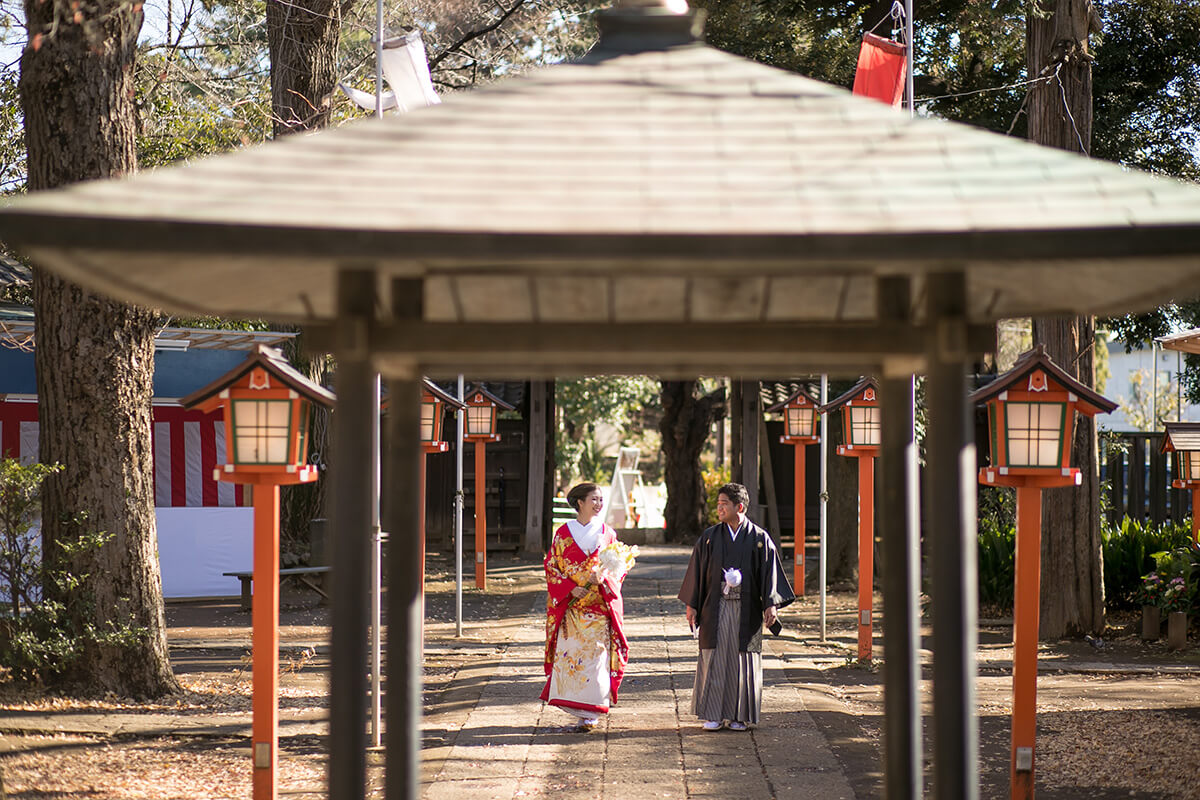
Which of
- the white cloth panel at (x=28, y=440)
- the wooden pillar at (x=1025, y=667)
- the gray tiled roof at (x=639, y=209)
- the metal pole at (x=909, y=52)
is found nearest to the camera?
the gray tiled roof at (x=639, y=209)

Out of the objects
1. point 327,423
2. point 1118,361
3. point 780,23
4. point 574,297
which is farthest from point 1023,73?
point 1118,361

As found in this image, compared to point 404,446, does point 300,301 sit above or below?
above

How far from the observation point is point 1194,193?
9.07 ft

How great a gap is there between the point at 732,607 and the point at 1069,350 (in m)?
5.51

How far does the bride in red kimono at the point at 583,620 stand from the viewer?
7.65 m

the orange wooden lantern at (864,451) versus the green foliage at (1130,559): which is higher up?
the orange wooden lantern at (864,451)

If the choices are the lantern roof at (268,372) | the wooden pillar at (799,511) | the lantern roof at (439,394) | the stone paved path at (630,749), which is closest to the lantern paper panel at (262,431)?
the lantern roof at (268,372)

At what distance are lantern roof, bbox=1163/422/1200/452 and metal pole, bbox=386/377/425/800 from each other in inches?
408

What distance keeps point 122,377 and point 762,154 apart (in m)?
6.43

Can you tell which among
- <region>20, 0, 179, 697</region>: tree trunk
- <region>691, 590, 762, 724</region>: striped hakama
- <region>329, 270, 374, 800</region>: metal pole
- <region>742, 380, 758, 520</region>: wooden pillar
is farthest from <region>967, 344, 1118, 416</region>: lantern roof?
<region>742, 380, 758, 520</region>: wooden pillar

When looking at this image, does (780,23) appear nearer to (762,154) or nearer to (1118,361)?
(762,154)

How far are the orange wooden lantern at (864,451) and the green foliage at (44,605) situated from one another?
5903 millimetres

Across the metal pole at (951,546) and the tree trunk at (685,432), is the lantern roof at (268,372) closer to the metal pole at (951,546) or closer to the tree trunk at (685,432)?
the metal pole at (951,546)

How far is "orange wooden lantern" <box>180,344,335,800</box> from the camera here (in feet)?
18.7
